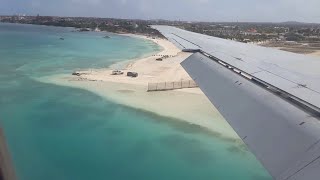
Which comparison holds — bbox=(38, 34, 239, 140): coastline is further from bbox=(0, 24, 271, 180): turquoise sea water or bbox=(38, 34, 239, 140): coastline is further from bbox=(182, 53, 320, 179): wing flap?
bbox=(182, 53, 320, 179): wing flap

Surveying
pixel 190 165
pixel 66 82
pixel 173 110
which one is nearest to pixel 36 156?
pixel 190 165

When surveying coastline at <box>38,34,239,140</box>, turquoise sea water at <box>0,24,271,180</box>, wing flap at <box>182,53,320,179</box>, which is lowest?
turquoise sea water at <box>0,24,271,180</box>

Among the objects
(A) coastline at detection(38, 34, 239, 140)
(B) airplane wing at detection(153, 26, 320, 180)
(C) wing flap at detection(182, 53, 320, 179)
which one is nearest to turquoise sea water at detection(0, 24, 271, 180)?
(A) coastline at detection(38, 34, 239, 140)

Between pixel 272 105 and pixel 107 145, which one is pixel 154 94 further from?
pixel 272 105

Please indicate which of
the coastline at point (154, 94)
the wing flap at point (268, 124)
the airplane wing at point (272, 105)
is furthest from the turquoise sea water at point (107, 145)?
the wing flap at point (268, 124)

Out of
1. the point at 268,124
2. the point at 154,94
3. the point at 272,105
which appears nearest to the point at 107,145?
the point at 154,94

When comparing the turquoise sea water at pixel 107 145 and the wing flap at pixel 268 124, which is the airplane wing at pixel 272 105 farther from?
the turquoise sea water at pixel 107 145
